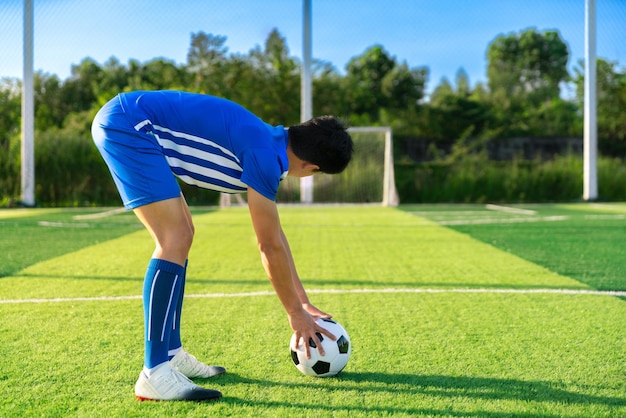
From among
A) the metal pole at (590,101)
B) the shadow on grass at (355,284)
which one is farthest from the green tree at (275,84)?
the shadow on grass at (355,284)

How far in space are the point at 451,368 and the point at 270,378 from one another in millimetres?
783

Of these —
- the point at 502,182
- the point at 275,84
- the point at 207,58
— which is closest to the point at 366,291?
the point at 502,182

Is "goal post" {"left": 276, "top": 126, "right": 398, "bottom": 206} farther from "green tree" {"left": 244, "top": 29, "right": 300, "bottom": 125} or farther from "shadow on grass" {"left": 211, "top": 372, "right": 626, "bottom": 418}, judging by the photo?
"shadow on grass" {"left": 211, "top": 372, "right": 626, "bottom": 418}

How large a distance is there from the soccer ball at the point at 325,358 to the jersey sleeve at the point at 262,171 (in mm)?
750

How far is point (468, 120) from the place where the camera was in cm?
3500

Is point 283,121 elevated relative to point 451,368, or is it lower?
elevated

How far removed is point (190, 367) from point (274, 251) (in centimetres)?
75

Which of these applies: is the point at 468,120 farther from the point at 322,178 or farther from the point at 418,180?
the point at 322,178

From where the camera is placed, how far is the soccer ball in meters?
2.74

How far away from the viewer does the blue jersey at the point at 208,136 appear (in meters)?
2.41

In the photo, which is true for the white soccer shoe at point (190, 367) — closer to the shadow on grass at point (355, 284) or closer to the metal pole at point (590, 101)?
the shadow on grass at point (355, 284)

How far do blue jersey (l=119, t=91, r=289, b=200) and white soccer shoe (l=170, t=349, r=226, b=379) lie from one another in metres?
0.74

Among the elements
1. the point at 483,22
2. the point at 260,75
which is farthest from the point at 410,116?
the point at 483,22

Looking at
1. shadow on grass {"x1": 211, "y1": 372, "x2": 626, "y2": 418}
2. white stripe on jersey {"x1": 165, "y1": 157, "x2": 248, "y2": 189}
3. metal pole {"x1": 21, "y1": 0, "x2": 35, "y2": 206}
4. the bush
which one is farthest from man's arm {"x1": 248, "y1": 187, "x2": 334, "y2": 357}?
the bush
